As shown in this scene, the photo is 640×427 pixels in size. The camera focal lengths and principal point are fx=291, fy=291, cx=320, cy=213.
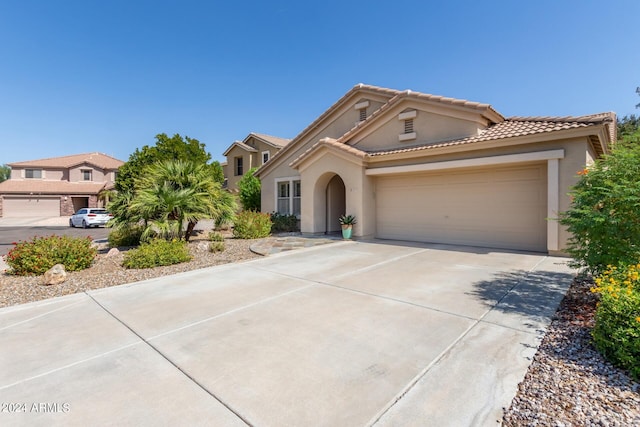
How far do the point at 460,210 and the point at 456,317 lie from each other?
7.95m

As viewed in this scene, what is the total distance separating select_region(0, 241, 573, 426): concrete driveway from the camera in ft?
8.20

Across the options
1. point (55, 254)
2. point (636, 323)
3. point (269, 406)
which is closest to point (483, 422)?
point (269, 406)

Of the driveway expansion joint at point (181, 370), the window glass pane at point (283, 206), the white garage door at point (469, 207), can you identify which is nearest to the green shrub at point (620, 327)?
the driveway expansion joint at point (181, 370)

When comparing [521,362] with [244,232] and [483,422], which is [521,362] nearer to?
[483,422]

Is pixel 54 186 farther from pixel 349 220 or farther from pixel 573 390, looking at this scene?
pixel 573 390

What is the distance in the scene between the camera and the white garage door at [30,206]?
35.2 meters

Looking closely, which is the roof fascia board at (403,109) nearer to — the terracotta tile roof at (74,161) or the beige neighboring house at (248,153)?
the beige neighboring house at (248,153)

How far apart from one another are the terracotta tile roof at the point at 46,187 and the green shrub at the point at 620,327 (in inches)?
1866

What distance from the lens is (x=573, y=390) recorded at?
2.60 meters

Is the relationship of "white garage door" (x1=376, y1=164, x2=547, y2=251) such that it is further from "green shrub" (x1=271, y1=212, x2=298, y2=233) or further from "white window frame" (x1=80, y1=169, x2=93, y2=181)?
"white window frame" (x1=80, y1=169, x2=93, y2=181)

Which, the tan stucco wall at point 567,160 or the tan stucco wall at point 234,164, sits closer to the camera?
the tan stucco wall at point 567,160

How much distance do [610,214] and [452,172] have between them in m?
6.86

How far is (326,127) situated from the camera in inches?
715

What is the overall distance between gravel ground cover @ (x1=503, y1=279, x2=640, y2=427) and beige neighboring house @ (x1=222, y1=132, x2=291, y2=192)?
95.5 feet
